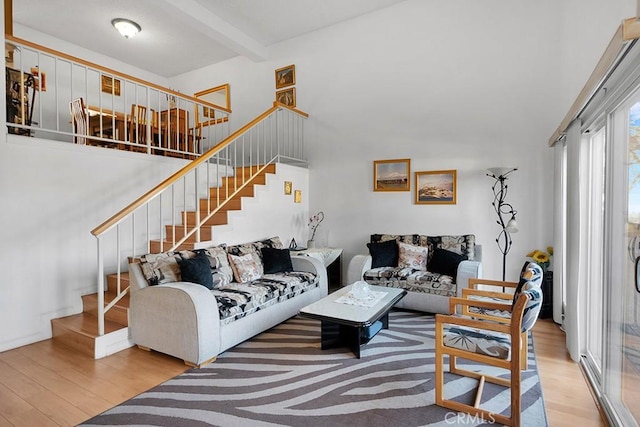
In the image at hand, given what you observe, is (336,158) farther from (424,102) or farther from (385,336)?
(385,336)

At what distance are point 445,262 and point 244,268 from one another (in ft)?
7.70

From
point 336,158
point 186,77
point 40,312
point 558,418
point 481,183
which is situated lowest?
point 558,418

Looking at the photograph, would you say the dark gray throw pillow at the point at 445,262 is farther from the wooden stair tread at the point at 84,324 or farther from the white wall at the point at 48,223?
the white wall at the point at 48,223

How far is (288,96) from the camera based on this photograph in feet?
19.5

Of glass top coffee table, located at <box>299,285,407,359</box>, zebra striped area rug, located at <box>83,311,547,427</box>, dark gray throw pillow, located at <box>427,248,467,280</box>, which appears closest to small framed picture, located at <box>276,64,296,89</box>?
dark gray throw pillow, located at <box>427,248,467,280</box>

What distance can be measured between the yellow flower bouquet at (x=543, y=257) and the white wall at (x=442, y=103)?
101 mm

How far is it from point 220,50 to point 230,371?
19.4ft

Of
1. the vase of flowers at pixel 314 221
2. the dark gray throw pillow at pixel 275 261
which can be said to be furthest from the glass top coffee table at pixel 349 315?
the vase of flowers at pixel 314 221

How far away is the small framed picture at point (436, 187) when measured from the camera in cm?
455

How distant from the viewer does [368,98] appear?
5168 millimetres

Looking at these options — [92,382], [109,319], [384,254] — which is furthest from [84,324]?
[384,254]

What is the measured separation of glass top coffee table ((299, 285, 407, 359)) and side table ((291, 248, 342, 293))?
1478 mm

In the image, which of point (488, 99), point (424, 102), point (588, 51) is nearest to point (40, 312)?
point (424, 102)

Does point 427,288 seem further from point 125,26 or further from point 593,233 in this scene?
point 125,26
